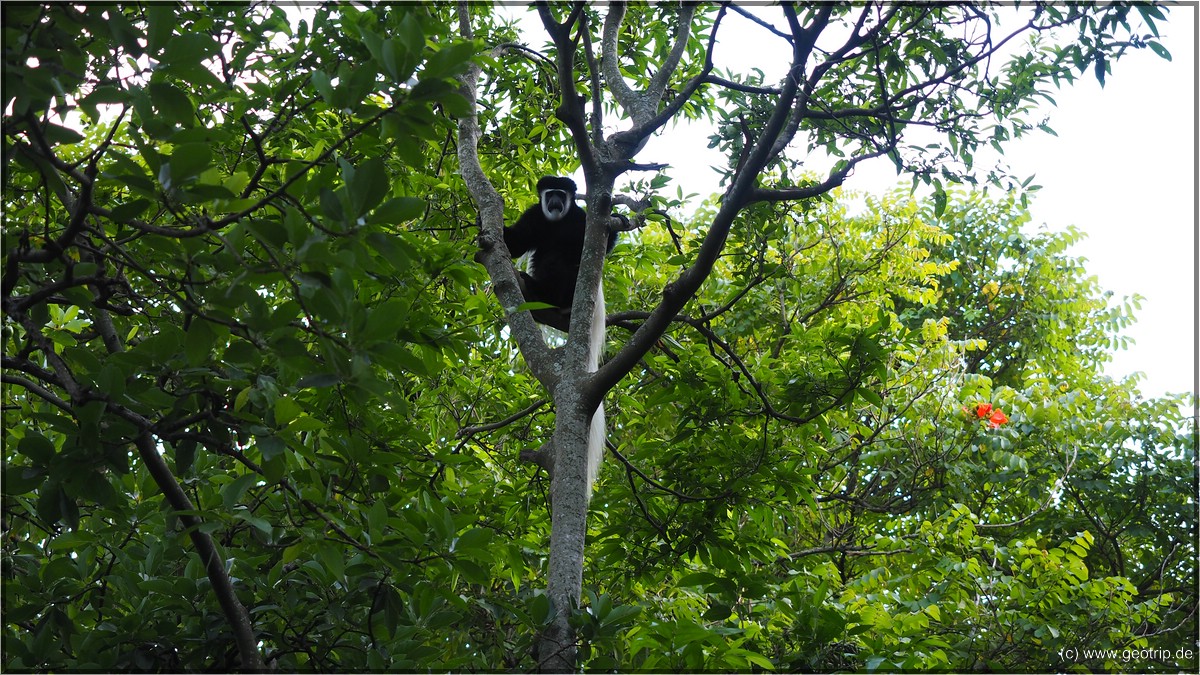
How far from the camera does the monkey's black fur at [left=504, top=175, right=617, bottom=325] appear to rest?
4.52 metres

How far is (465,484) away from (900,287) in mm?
4362

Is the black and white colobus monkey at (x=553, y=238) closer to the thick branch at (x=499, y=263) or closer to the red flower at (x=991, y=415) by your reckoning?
the thick branch at (x=499, y=263)

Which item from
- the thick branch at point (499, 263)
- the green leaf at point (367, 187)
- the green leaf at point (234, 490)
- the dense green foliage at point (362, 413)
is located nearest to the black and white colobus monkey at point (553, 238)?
the dense green foliage at point (362, 413)

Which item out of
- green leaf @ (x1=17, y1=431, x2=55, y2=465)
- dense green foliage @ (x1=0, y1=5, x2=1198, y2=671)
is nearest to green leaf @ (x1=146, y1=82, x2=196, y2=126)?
dense green foliage @ (x1=0, y1=5, x2=1198, y2=671)

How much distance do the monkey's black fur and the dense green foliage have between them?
1.20 ft

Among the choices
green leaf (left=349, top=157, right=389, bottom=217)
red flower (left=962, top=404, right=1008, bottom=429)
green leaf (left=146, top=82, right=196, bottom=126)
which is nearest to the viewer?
green leaf (left=349, top=157, right=389, bottom=217)

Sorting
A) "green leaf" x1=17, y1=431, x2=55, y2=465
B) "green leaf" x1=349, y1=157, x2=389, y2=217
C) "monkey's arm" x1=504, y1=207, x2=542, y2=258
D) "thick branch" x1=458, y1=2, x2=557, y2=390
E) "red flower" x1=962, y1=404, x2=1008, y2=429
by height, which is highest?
"monkey's arm" x1=504, y1=207, x2=542, y2=258

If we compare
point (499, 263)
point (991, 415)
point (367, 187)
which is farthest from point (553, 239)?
point (367, 187)

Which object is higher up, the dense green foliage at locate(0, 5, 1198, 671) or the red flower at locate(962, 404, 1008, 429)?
the red flower at locate(962, 404, 1008, 429)

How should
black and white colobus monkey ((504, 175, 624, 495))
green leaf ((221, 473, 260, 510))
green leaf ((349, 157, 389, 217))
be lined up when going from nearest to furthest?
green leaf ((349, 157, 389, 217))
green leaf ((221, 473, 260, 510))
black and white colobus monkey ((504, 175, 624, 495))

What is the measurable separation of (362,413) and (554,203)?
2619 mm

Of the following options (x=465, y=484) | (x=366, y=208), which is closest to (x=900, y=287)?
(x=465, y=484)

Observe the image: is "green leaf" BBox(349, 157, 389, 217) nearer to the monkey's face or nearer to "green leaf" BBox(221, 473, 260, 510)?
"green leaf" BBox(221, 473, 260, 510)

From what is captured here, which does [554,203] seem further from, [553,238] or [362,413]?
[362,413]
